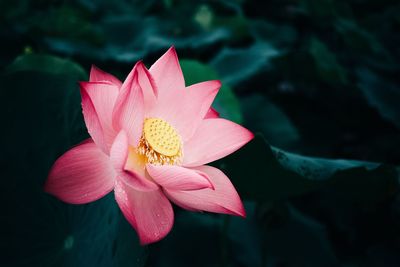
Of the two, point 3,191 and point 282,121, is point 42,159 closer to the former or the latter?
point 3,191

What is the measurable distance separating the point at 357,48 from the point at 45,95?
60.9 inches

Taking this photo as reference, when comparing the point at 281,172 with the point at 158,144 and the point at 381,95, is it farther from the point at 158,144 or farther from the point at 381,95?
the point at 381,95

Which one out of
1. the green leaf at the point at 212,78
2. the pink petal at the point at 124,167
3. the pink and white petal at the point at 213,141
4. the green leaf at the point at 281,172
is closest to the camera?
the pink petal at the point at 124,167

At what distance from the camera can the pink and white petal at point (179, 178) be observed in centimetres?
51

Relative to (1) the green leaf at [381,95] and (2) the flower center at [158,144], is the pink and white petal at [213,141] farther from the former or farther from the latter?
(1) the green leaf at [381,95]

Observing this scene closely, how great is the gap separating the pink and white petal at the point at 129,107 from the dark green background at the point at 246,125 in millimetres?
150

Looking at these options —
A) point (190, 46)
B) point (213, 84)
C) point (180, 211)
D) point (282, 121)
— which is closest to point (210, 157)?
point (213, 84)

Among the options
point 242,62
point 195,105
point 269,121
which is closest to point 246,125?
point 269,121

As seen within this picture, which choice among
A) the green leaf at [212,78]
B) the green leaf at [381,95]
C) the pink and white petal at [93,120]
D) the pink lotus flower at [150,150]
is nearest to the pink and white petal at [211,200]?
the pink lotus flower at [150,150]

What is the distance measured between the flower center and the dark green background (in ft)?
0.34

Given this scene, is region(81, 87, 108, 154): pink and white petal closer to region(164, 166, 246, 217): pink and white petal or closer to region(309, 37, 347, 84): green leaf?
region(164, 166, 246, 217): pink and white petal

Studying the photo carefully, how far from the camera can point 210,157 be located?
61 cm

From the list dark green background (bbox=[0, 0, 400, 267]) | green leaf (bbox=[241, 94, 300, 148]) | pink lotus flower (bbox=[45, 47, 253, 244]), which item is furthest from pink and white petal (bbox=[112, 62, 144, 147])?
green leaf (bbox=[241, 94, 300, 148])

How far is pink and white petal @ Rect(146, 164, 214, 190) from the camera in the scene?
51 cm
